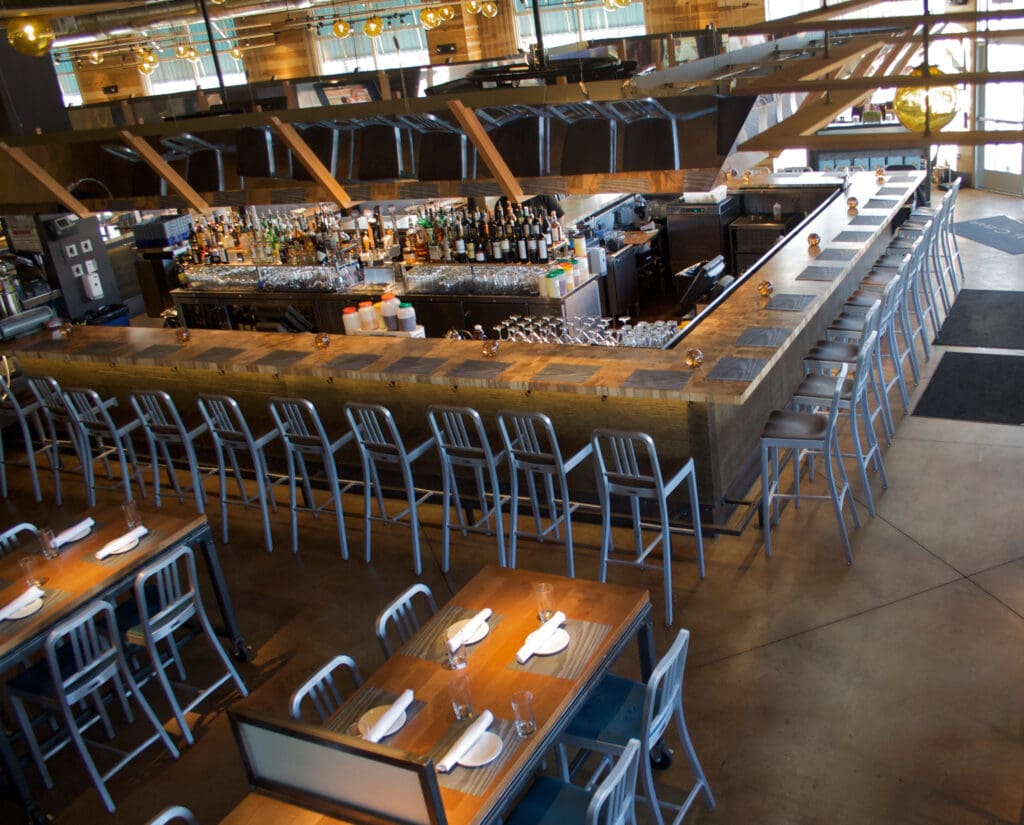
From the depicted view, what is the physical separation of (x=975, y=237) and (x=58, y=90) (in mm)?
8830

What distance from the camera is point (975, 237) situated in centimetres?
1023

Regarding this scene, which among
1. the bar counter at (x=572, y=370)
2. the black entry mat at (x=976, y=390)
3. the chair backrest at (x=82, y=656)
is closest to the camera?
the chair backrest at (x=82, y=656)

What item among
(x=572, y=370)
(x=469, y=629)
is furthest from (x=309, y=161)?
(x=469, y=629)

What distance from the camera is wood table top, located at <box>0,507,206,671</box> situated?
3.85 m

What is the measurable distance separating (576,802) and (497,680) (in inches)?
18.0

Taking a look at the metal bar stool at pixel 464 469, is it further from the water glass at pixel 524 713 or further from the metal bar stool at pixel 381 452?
the water glass at pixel 524 713

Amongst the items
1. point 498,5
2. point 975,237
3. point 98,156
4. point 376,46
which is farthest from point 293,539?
point 376,46

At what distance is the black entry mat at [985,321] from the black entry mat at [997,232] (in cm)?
156

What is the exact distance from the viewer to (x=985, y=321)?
7746 millimetres

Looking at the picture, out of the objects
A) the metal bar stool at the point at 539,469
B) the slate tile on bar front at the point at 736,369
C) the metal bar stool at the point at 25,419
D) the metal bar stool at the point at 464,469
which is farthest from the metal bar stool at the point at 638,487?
the metal bar stool at the point at 25,419

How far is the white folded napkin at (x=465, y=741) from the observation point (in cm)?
285

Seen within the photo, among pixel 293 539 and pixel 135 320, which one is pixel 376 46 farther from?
pixel 293 539

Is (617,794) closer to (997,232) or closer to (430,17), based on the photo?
(997,232)

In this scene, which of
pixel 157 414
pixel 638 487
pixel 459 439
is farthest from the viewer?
pixel 157 414
